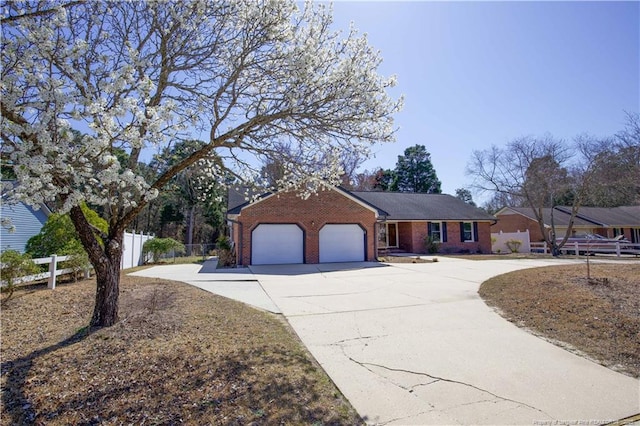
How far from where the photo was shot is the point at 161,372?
13.1 feet

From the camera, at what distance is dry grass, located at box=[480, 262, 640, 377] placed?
16.3ft

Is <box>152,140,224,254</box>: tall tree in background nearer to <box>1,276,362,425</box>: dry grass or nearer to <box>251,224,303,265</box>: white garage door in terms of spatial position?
<box>1,276,362,425</box>: dry grass

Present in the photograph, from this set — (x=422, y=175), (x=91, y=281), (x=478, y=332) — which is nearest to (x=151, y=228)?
(x=91, y=281)

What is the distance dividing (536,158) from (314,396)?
25.6m

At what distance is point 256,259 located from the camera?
17.0 metres

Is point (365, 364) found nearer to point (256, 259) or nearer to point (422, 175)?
point (256, 259)

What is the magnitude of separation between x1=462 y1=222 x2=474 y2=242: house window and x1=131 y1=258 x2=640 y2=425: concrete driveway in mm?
17783

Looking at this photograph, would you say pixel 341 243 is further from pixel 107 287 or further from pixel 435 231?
pixel 107 287

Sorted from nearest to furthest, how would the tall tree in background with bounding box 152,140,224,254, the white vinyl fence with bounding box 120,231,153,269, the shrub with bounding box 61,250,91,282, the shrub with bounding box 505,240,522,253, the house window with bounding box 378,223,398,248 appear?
the tall tree in background with bounding box 152,140,224,254
the shrub with bounding box 61,250,91,282
the white vinyl fence with bounding box 120,231,153,269
the house window with bounding box 378,223,398,248
the shrub with bounding box 505,240,522,253

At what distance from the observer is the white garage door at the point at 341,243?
1831 centimetres

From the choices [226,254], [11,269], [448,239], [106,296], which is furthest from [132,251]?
[448,239]

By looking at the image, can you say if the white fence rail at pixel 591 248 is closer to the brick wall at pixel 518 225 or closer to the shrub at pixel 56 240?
the brick wall at pixel 518 225

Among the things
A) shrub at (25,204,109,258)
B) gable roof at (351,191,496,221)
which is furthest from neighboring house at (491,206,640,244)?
shrub at (25,204,109,258)

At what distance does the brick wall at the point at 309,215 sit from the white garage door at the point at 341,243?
29 cm
